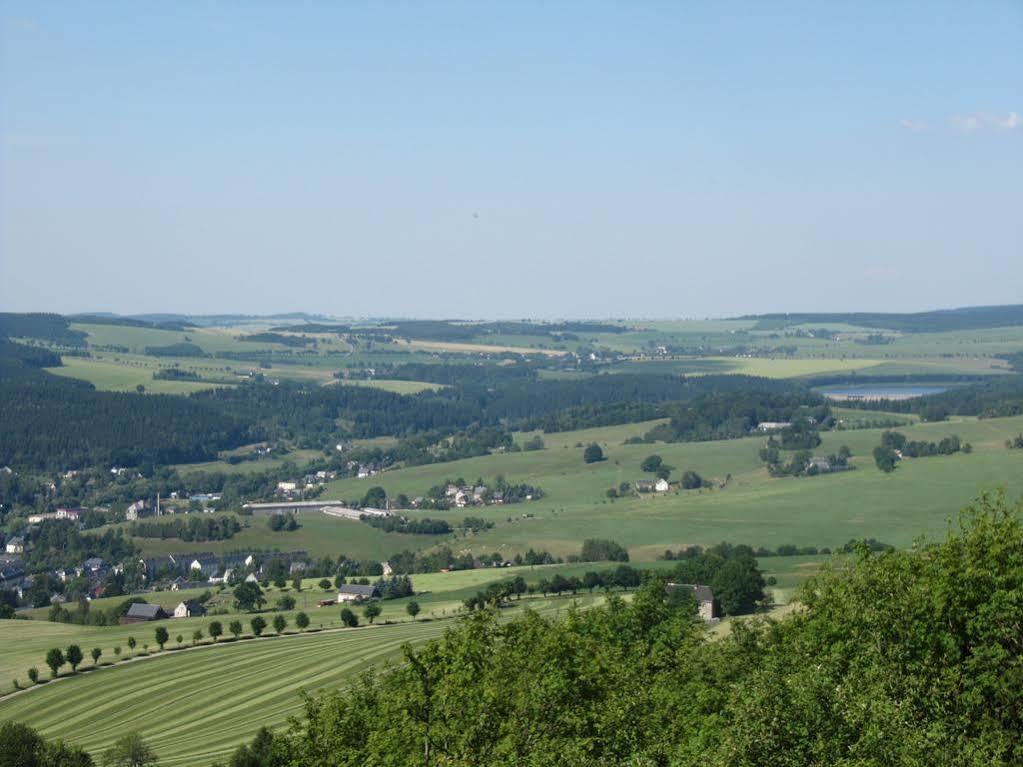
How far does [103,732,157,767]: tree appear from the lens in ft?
163

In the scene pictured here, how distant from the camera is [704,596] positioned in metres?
70.9

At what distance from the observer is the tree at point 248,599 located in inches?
3494

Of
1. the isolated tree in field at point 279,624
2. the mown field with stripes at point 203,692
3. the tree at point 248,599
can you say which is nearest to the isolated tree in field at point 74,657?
the mown field with stripes at point 203,692

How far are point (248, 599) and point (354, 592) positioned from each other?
25.0 feet

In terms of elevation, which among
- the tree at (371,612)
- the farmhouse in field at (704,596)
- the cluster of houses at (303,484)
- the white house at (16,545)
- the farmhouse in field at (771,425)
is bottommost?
the white house at (16,545)

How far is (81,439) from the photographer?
182 metres

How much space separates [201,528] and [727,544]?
5248cm

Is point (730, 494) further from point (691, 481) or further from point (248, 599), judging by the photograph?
point (248, 599)

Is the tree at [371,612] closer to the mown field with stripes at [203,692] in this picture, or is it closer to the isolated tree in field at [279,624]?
the mown field with stripes at [203,692]

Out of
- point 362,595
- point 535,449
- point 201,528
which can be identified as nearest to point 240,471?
point 535,449

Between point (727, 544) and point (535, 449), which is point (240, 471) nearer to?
point (535, 449)

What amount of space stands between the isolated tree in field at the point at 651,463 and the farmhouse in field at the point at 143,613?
225 ft

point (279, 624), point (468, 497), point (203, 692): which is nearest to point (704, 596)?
point (279, 624)

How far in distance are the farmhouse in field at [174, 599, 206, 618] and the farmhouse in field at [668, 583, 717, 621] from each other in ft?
118
